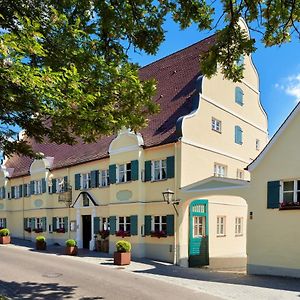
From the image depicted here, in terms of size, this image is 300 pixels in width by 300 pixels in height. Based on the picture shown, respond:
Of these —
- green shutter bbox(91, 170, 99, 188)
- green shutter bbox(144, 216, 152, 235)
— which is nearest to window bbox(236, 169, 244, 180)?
green shutter bbox(144, 216, 152, 235)

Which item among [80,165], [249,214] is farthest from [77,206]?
[249,214]

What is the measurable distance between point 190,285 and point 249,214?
4535 millimetres

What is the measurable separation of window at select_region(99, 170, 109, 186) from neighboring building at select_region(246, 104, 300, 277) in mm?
9884

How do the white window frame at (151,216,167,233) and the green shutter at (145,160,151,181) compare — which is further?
the green shutter at (145,160,151,181)

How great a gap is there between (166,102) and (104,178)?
6106 millimetres

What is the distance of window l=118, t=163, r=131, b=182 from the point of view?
21297 millimetres

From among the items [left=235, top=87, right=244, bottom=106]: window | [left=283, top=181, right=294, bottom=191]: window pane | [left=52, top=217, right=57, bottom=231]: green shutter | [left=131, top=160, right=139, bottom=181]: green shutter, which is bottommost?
[left=52, top=217, right=57, bottom=231]: green shutter

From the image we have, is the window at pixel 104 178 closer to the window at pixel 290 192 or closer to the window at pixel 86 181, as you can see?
the window at pixel 86 181

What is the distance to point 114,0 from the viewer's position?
6.75 m

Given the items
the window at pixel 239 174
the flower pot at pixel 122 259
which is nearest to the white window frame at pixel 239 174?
the window at pixel 239 174

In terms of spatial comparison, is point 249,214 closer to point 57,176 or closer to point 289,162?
point 289,162

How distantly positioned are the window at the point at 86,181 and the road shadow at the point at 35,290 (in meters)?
12.3

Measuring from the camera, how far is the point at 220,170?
22.1m

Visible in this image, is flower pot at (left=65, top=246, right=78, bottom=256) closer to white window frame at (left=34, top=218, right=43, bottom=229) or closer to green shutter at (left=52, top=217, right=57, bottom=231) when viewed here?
green shutter at (left=52, top=217, right=57, bottom=231)
